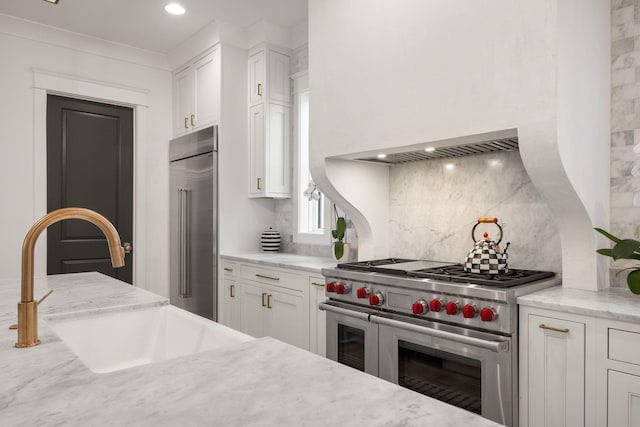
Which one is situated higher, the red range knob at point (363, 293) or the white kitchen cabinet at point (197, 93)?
the white kitchen cabinet at point (197, 93)

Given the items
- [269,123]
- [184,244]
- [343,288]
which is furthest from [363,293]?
[184,244]

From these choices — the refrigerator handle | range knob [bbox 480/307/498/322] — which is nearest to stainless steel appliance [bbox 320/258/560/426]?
range knob [bbox 480/307/498/322]

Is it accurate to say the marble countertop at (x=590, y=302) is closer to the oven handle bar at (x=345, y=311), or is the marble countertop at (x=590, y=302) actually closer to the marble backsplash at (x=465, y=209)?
the marble backsplash at (x=465, y=209)

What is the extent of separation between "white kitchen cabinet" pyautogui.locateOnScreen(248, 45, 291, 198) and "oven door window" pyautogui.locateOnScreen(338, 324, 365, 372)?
5.25 ft

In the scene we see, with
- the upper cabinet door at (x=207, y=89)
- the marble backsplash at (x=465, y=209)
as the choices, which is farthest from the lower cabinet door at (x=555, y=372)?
the upper cabinet door at (x=207, y=89)

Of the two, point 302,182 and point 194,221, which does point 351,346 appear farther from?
point 194,221

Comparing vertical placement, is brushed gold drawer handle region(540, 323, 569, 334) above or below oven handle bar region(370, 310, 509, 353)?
above

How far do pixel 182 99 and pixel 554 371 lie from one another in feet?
12.5

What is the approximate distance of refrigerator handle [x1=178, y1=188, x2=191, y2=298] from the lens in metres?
4.02

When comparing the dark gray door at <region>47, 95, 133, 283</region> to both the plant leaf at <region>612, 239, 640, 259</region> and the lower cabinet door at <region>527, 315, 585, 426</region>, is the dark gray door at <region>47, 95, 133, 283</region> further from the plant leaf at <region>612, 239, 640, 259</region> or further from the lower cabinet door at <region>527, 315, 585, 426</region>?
the plant leaf at <region>612, 239, 640, 259</region>

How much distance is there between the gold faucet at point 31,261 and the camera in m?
1.03

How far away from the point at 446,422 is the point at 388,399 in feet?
0.35

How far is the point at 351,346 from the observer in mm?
2400

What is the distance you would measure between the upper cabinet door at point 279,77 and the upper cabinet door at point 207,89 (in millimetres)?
456
